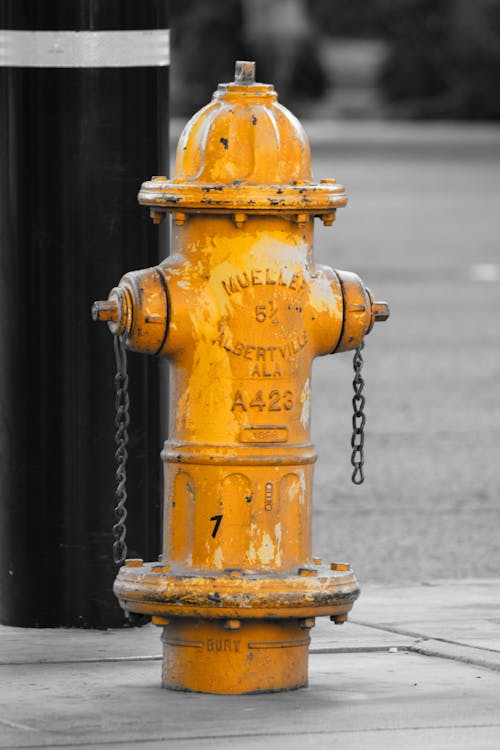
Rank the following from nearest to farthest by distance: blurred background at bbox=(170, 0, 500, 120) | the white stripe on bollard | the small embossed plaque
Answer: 1. the small embossed plaque
2. the white stripe on bollard
3. blurred background at bbox=(170, 0, 500, 120)

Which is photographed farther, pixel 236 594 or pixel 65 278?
pixel 65 278

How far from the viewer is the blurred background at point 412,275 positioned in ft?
27.6

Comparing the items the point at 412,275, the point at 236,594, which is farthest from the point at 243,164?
the point at 412,275

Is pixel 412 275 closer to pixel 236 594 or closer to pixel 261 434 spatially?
pixel 261 434

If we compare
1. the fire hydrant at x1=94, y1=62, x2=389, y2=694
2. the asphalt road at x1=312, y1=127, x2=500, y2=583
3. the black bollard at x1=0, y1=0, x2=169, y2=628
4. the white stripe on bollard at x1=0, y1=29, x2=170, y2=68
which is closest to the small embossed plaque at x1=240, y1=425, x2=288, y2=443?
the fire hydrant at x1=94, y1=62, x2=389, y2=694

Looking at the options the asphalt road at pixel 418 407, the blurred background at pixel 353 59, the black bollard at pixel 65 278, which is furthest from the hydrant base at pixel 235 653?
the blurred background at pixel 353 59

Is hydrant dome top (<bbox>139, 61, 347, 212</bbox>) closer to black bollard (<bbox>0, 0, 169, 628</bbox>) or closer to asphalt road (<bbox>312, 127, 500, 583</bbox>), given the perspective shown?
black bollard (<bbox>0, 0, 169, 628</bbox>)

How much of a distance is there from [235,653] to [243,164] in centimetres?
113

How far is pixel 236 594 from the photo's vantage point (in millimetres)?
4953

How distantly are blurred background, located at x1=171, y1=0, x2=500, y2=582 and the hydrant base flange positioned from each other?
88.0 inches

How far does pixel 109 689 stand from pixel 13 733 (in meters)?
0.50

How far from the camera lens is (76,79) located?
19.7 feet

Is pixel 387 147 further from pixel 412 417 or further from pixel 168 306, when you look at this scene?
pixel 168 306

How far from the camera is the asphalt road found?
7.98 m
